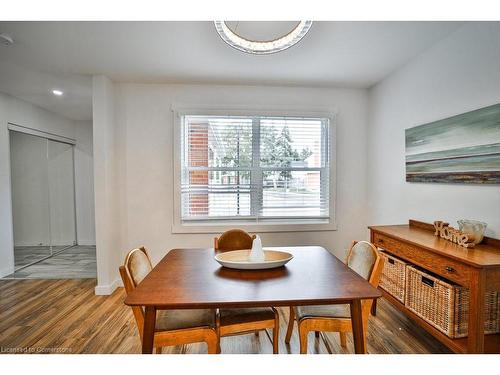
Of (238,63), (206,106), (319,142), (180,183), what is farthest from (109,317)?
(319,142)

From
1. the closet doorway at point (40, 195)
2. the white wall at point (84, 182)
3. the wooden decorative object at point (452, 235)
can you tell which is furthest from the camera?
the white wall at point (84, 182)

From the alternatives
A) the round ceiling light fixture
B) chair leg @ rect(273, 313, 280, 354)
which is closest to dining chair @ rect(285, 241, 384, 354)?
chair leg @ rect(273, 313, 280, 354)

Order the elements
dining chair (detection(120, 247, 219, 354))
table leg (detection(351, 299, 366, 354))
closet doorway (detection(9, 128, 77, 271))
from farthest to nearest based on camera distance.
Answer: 1. closet doorway (detection(9, 128, 77, 271))
2. dining chair (detection(120, 247, 219, 354))
3. table leg (detection(351, 299, 366, 354))

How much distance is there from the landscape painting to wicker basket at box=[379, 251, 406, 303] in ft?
2.55

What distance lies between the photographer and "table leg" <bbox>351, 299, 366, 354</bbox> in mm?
1332

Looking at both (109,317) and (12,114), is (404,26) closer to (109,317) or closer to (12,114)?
(109,317)

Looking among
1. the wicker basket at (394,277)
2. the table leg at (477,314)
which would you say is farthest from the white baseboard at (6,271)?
the table leg at (477,314)

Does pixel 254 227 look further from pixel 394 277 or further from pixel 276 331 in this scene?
pixel 276 331

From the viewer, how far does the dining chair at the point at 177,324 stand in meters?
1.46

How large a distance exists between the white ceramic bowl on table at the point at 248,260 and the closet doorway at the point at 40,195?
3706 millimetres

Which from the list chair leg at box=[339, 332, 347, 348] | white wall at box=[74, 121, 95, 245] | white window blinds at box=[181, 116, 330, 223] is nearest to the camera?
chair leg at box=[339, 332, 347, 348]

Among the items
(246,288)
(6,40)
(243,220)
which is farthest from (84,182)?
(246,288)

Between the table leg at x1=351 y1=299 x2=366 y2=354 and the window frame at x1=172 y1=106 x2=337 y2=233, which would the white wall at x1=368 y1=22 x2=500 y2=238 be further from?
the table leg at x1=351 y1=299 x2=366 y2=354

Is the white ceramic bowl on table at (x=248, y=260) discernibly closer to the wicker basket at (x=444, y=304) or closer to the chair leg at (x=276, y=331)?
the chair leg at (x=276, y=331)
